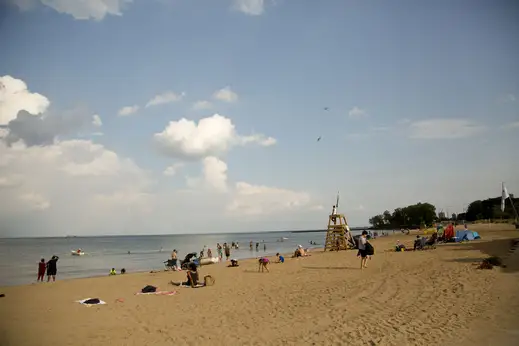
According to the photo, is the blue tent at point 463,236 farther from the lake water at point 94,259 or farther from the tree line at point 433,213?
the tree line at point 433,213

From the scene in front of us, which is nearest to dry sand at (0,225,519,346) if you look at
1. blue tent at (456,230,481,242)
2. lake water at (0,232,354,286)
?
blue tent at (456,230,481,242)

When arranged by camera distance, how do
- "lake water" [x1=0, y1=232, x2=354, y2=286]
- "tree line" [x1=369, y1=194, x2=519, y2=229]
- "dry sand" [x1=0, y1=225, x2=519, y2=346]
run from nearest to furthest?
"dry sand" [x1=0, y1=225, x2=519, y2=346] < "lake water" [x1=0, y1=232, x2=354, y2=286] < "tree line" [x1=369, y1=194, x2=519, y2=229]

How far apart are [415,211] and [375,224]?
60.4m

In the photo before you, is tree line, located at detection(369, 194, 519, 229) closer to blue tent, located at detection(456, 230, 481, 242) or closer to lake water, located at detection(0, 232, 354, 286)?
lake water, located at detection(0, 232, 354, 286)

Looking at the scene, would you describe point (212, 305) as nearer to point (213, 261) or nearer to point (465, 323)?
point (465, 323)

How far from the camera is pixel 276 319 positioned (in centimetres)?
878

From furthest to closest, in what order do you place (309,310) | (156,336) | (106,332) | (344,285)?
(344,285), (309,310), (106,332), (156,336)

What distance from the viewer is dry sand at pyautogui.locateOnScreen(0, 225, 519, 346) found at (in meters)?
7.08

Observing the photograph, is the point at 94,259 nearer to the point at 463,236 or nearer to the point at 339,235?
the point at 339,235

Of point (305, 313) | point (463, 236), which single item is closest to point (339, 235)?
point (463, 236)

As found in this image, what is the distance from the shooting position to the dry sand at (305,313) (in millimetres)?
7085

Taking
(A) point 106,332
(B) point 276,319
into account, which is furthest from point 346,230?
(A) point 106,332

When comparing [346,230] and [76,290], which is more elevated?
[346,230]

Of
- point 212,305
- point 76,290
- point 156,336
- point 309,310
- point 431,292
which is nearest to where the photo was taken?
point 156,336
